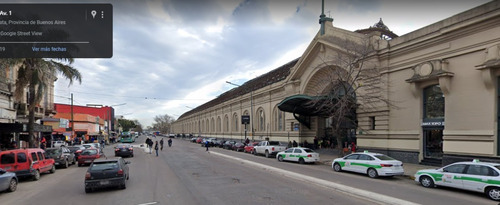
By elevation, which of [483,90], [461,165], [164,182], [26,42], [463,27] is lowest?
[164,182]

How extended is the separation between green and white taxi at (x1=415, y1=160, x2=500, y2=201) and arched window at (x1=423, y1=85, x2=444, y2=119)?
816 cm

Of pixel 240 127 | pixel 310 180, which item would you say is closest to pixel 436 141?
pixel 310 180

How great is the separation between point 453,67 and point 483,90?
2.39m

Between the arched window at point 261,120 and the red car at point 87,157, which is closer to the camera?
the red car at point 87,157

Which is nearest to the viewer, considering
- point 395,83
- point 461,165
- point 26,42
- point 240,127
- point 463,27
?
point 26,42

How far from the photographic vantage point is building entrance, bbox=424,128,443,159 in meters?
19.8

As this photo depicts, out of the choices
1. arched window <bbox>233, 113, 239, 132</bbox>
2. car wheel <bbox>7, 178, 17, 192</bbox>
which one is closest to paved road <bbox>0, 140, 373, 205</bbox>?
car wheel <bbox>7, 178, 17, 192</bbox>

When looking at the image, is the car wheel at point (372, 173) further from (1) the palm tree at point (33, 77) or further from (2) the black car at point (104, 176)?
(1) the palm tree at point (33, 77)

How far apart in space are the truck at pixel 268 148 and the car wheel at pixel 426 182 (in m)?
16.7

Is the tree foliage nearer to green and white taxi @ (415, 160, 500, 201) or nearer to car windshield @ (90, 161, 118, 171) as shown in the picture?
green and white taxi @ (415, 160, 500, 201)

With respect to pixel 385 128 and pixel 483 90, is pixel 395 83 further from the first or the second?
pixel 483 90

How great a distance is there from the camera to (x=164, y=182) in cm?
1427

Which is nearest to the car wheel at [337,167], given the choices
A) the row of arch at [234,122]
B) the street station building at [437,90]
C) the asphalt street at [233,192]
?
the asphalt street at [233,192]

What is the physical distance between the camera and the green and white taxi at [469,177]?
1098cm
